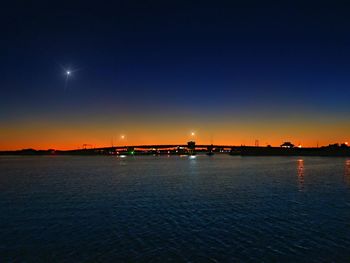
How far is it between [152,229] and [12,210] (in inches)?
699

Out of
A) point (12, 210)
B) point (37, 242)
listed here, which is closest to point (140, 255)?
point (37, 242)

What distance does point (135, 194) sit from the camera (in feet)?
154

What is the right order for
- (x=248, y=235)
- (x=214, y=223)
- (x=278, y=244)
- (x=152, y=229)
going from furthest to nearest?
1. (x=214, y=223)
2. (x=152, y=229)
3. (x=248, y=235)
4. (x=278, y=244)

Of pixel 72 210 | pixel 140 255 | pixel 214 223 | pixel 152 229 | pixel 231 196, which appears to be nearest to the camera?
pixel 140 255

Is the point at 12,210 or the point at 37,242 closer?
the point at 37,242

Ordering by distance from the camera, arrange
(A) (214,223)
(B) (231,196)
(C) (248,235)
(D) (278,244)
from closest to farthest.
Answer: (D) (278,244) < (C) (248,235) < (A) (214,223) < (B) (231,196)

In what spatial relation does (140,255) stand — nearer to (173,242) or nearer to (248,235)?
(173,242)

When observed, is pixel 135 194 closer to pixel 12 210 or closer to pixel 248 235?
pixel 12 210

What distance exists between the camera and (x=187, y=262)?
734 inches

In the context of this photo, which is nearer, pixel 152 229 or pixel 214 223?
pixel 152 229

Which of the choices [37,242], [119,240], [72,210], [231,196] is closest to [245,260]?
[119,240]

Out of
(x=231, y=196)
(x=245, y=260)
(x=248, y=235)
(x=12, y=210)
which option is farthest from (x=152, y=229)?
(x=231, y=196)

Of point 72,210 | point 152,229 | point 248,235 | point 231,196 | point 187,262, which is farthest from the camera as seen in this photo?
point 231,196

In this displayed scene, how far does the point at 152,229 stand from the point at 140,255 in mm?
6296
